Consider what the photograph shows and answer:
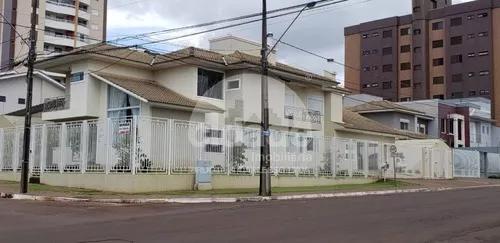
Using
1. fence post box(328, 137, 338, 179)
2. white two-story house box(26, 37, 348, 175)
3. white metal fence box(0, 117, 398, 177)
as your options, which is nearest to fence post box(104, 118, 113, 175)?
white metal fence box(0, 117, 398, 177)

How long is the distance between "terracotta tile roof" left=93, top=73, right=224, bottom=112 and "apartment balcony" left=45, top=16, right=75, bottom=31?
53312mm

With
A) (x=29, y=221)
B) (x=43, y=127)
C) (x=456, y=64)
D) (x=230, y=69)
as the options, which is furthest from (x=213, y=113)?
(x=456, y=64)

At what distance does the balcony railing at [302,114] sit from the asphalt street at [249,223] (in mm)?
18083

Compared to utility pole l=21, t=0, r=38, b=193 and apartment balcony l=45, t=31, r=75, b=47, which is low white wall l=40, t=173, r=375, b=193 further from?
apartment balcony l=45, t=31, r=75, b=47

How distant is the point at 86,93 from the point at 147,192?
1113cm

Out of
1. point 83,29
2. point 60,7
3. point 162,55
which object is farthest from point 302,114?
point 83,29

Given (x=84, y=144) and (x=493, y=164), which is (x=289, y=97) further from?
(x=493, y=164)

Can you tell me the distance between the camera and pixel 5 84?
47562 millimetres

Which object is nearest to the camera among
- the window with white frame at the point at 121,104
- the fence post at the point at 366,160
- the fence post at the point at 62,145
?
the fence post at the point at 62,145

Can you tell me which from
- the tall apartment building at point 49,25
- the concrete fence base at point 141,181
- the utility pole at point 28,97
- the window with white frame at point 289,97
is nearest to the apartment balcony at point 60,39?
the tall apartment building at point 49,25

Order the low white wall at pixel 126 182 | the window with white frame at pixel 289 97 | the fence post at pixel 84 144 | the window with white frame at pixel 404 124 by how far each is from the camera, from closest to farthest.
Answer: the low white wall at pixel 126 182, the fence post at pixel 84 144, the window with white frame at pixel 289 97, the window with white frame at pixel 404 124

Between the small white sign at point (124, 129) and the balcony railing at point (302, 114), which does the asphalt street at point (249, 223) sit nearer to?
the small white sign at point (124, 129)

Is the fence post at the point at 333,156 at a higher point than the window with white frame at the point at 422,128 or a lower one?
lower

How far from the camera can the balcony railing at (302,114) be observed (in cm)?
3681
